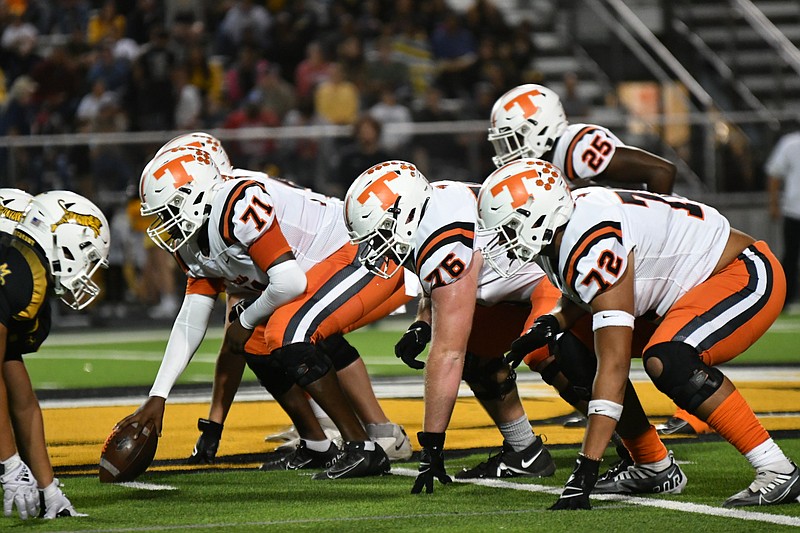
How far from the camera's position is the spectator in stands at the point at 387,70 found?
56.6ft

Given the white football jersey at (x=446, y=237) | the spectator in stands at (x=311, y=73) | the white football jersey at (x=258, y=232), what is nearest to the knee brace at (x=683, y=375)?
the white football jersey at (x=446, y=237)

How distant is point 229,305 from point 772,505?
2.92m

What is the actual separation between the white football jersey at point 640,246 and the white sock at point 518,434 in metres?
1.00

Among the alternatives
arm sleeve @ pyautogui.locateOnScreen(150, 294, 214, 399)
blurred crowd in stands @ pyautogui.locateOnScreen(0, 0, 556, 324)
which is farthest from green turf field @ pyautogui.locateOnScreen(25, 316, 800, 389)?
arm sleeve @ pyautogui.locateOnScreen(150, 294, 214, 399)

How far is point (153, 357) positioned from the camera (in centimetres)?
1166

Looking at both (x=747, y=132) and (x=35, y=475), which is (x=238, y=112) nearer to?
(x=747, y=132)

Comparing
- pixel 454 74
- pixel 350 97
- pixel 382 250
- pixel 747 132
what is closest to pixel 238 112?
pixel 350 97

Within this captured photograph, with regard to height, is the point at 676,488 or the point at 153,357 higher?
the point at 676,488

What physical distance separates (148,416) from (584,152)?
2569 millimetres

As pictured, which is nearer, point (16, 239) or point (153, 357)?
point (16, 239)

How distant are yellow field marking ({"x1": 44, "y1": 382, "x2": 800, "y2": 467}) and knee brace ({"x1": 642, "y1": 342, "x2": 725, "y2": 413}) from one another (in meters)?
1.85

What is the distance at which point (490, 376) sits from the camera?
599 centimetres

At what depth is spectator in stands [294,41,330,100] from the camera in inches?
666

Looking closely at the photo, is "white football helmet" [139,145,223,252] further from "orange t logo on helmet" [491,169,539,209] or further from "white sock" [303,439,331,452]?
"orange t logo on helmet" [491,169,539,209]
